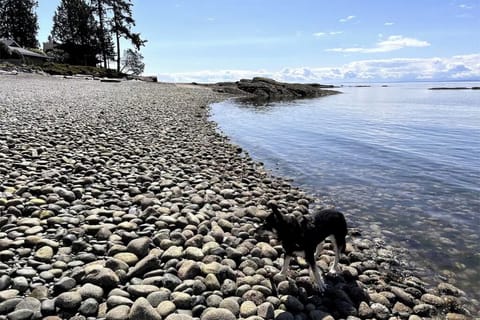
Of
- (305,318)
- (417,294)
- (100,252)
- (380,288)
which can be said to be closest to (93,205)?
(100,252)

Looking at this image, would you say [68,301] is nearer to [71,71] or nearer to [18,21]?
[71,71]

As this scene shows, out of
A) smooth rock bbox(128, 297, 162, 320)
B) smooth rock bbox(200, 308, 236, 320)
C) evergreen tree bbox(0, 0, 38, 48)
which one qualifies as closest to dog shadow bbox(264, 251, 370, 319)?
smooth rock bbox(200, 308, 236, 320)

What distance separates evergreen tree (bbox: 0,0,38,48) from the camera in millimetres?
97688

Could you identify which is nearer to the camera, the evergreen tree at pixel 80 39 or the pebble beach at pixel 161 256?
the pebble beach at pixel 161 256

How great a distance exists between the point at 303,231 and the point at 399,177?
1043cm

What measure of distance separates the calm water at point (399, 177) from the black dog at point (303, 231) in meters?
2.73

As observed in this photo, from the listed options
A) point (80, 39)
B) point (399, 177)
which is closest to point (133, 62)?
point (80, 39)

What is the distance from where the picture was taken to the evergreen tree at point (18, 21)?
320 feet

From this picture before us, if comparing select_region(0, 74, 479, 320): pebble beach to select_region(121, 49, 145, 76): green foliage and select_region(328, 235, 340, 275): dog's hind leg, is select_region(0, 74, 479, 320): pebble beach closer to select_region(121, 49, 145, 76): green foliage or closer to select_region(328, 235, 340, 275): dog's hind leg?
select_region(328, 235, 340, 275): dog's hind leg

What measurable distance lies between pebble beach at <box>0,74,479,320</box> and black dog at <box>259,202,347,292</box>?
40cm

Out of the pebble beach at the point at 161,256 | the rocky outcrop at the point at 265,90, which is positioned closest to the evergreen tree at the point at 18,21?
the rocky outcrop at the point at 265,90

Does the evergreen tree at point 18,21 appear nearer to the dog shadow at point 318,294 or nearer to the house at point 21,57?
the house at point 21,57

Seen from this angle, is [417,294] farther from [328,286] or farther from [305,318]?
[305,318]

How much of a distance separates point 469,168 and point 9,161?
58.5ft
